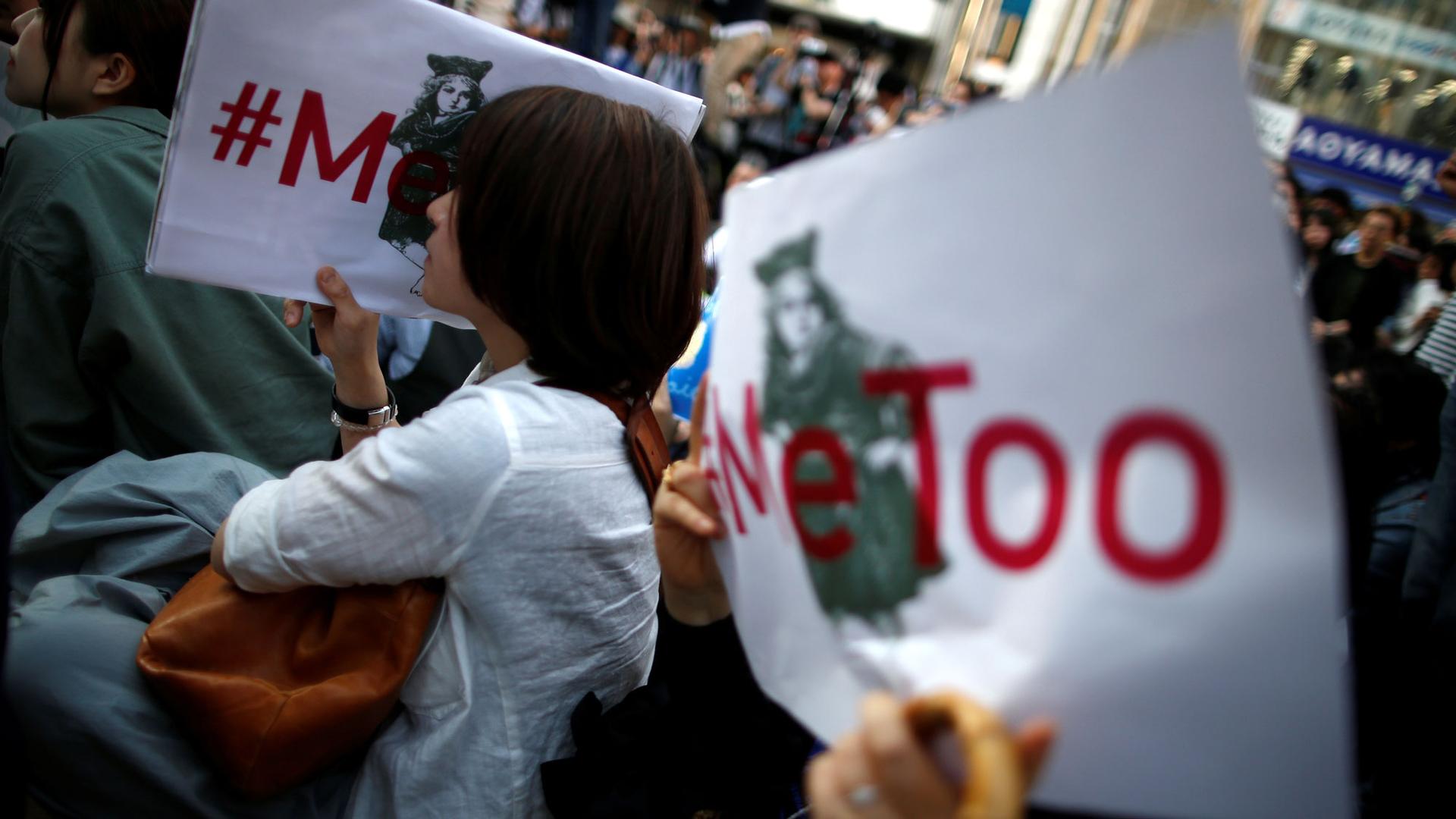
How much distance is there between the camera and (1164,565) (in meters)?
0.54

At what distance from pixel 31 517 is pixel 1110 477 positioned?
1.53 meters

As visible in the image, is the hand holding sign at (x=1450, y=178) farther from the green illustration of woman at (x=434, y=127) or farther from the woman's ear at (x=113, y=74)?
the woman's ear at (x=113, y=74)

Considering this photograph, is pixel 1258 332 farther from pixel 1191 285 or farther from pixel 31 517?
pixel 31 517

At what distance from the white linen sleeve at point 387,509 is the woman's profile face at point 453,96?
598 millimetres

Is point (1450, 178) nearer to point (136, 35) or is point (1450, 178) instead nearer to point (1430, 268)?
point (1430, 268)

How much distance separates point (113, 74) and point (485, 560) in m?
1.46

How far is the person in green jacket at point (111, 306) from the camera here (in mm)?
1586

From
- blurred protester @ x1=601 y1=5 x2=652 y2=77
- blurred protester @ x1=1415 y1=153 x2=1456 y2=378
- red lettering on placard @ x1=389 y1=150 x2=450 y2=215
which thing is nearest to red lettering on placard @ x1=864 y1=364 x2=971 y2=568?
red lettering on placard @ x1=389 y1=150 x2=450 y2=215

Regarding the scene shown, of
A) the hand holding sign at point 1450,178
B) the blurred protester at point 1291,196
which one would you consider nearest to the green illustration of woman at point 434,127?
the hand holding sign at point 1450,178

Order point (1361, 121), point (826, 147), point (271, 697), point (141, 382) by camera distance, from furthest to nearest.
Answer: point (1361, 121) < point (826, 147) < point (141, 382) < point (271, 697)

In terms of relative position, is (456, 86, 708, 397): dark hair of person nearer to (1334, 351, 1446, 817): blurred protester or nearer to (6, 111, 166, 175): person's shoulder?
(6, 111, 166, 175): person's shoulder

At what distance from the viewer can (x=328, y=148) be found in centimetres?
144

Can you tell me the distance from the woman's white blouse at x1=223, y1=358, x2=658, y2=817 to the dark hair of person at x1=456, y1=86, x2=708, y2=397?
9 cm

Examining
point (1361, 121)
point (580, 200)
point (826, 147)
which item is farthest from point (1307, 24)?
Result: point (580, 200)
